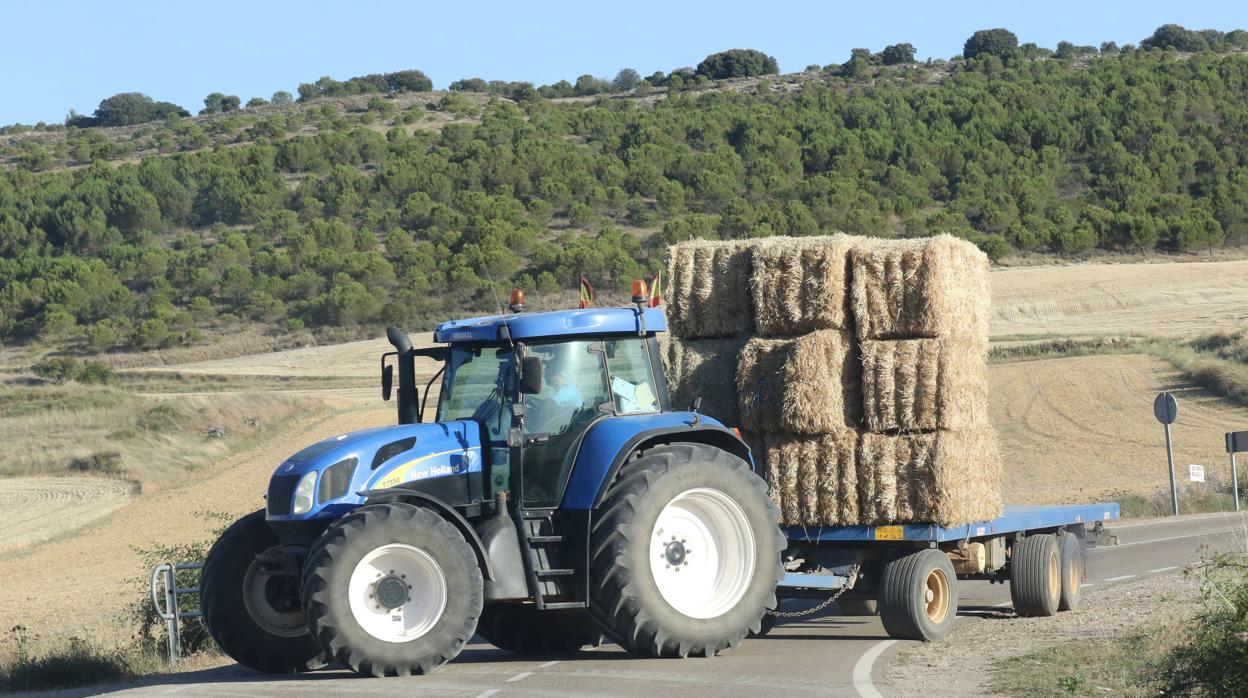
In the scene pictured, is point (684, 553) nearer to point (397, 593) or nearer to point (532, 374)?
point (532, 374)

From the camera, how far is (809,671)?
34.9ft

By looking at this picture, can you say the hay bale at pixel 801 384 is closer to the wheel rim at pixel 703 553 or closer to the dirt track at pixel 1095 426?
the wheel rim at pixel 703 553

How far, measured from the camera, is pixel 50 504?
31.1m

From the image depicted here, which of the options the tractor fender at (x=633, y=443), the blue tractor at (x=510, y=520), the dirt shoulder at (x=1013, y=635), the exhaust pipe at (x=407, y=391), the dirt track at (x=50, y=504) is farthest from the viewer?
the dirt track at (x=50, y=504)

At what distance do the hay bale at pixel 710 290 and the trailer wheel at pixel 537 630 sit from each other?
8.99ft

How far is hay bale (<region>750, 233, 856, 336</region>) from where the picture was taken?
12.2 meters

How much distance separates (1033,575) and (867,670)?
3.61m

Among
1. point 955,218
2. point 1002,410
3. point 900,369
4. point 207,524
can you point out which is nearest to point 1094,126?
point 955,218

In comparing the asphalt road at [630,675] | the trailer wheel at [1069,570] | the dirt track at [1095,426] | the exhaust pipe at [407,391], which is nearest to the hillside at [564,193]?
the dirt track at [1095,426]

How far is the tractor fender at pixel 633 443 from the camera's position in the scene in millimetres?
10406

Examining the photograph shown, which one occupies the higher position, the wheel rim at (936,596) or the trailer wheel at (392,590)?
the trailer wheel at (392,590)

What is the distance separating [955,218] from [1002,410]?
1161 inches

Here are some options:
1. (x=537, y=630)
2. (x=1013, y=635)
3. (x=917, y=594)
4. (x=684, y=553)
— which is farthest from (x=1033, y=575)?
(x=537, y=630)

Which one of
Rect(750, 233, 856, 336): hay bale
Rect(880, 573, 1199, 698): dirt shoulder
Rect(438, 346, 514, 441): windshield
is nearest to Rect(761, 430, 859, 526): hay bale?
Rect(750, 233, 856, 336): hay bale
